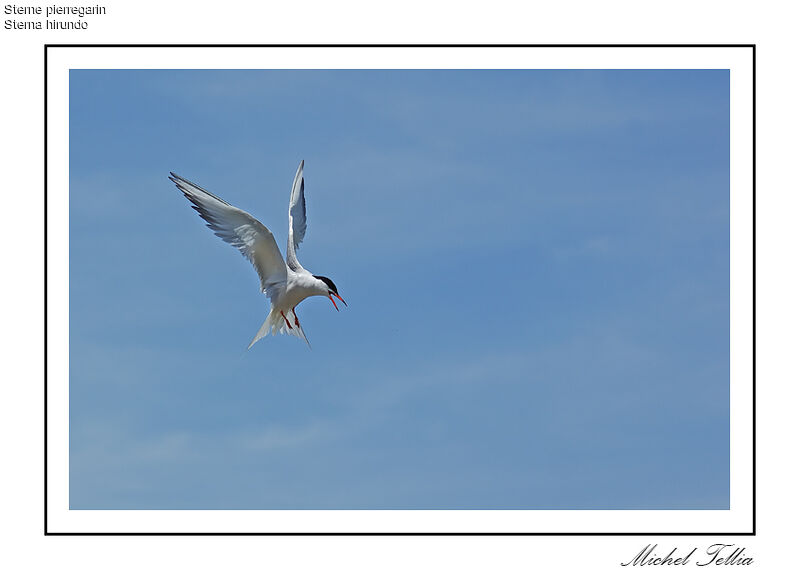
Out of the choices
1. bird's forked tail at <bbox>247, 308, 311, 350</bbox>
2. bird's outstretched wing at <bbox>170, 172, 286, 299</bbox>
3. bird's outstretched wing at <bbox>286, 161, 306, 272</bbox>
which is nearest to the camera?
bird's outstretched wing at <bbox>170, 172, 286, 299</bbox>

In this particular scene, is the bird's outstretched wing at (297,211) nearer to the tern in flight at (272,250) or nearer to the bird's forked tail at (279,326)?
the tern in flight at (272,250)

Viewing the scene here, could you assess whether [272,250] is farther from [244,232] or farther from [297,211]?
[297,211]

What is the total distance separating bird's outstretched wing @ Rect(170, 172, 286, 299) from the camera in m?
13.6

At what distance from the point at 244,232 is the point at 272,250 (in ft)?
1.54

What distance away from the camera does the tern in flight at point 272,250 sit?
1372 centimetres

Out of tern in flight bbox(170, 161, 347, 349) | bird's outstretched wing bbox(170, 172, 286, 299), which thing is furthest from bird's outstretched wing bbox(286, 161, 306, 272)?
bird's outstretched wing bbox(170, 172, 286, 299)

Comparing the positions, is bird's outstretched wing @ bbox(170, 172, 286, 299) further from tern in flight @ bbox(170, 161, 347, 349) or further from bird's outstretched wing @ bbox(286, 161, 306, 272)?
bird's outstretched wing @ bbox(286, 161, 306, 272)

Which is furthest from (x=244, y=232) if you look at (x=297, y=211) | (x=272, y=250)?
(x=297, y=211)

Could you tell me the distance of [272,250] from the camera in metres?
14.3
